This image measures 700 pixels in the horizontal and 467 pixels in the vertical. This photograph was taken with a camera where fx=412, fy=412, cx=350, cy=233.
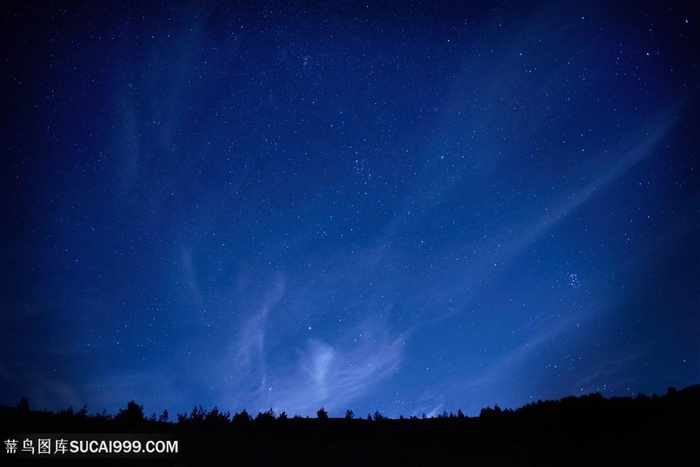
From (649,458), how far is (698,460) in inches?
58.0

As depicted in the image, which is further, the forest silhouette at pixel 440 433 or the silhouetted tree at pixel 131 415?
the silhouetted tree at pixel 131 415

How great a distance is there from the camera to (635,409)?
19.4 metres

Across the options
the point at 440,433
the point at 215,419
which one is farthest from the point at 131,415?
the point at 440,433

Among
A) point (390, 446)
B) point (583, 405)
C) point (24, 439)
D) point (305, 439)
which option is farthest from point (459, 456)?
→ point (24, 439)

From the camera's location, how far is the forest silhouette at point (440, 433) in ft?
48.7

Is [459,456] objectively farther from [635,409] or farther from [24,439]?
[24,439]

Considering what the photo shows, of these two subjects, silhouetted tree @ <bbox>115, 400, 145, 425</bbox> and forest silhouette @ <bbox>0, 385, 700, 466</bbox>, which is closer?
forest silhouette @ <bbox>0, 385, 700, 466</bbox>

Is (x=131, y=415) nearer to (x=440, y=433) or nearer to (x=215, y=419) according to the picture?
(x=215, y=419)

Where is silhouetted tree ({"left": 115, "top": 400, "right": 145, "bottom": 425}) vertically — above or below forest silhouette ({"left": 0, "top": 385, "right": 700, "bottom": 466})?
above

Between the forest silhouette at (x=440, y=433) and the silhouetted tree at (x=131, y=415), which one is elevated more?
the silhouetted tree at (x=131, y=415)

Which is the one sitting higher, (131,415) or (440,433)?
(131,415)

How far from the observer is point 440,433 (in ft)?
63.0

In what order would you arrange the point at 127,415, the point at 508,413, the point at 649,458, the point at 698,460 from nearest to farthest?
the point at 698,460 → the point at 649,458 → the point at 127,415 → the point at 508,413

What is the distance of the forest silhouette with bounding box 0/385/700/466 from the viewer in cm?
1484
